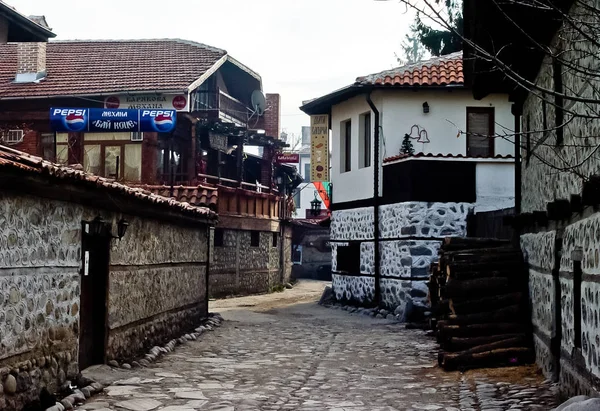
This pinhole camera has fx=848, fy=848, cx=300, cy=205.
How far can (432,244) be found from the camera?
19484mm

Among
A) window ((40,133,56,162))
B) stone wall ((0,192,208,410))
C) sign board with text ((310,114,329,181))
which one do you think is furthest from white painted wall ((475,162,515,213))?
window ((40,133,56,162))

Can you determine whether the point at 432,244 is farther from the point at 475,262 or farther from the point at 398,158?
the point at 475,262

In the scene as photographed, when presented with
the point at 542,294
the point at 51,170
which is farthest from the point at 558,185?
the point at 51,170

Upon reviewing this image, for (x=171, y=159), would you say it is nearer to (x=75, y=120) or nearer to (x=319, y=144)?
(x=75, y=120)

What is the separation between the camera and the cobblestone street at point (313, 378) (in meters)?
9.20

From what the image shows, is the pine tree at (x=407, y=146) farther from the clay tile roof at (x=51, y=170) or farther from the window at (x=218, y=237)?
the clay tile roof at (x=51, y=170)

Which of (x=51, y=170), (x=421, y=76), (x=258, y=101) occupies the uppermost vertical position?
(x=258, y=101)

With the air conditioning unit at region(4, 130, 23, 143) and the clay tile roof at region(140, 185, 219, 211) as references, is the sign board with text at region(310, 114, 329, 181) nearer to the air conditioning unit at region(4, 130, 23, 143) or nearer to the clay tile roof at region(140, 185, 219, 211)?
the clay tile roof at region(140, 185, 219, 211)

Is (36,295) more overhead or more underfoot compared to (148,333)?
more overhead

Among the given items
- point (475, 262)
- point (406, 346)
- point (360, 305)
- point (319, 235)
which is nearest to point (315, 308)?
point (360, 305)

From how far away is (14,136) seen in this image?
84.8 feet

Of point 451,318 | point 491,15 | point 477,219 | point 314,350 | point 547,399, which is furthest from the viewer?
point 477,219

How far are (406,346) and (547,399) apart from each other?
5.69 meters

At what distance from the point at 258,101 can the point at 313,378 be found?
884 inches
